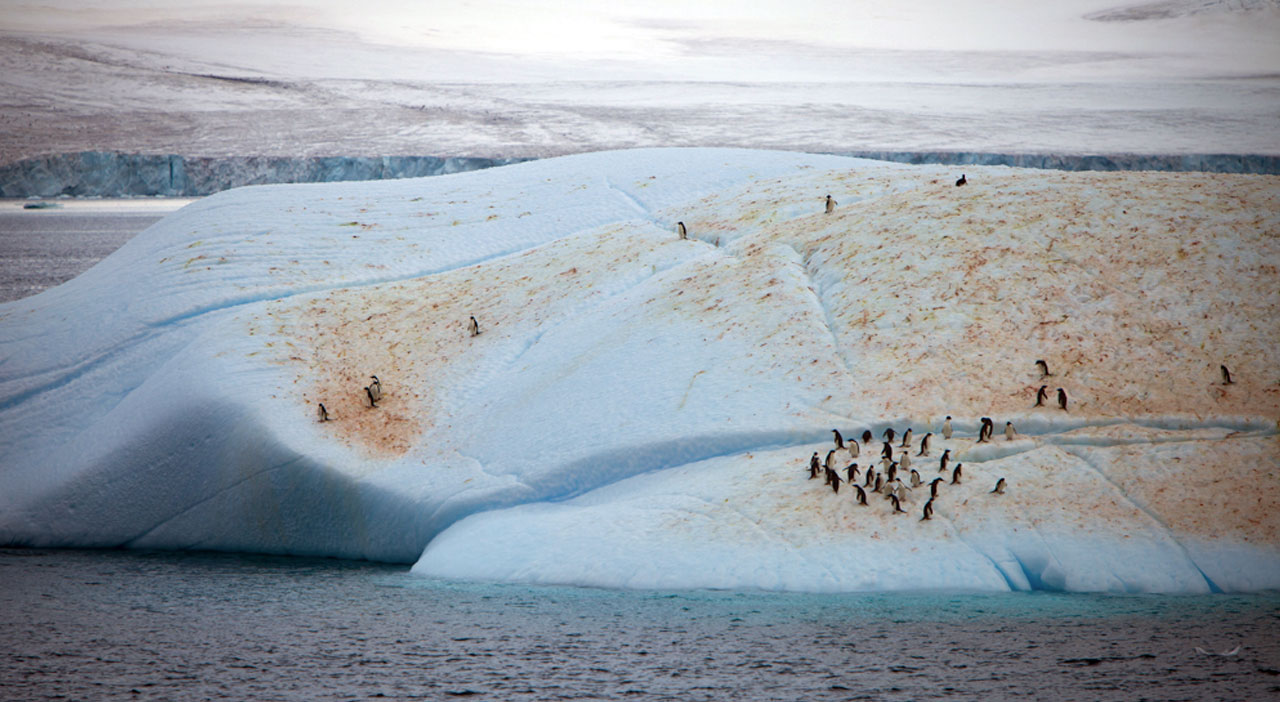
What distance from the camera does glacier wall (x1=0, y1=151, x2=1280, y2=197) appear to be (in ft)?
61.4

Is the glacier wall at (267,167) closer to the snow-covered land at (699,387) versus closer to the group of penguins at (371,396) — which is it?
the snow-covered land at (699,387)

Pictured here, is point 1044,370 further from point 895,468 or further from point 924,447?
point 895,468

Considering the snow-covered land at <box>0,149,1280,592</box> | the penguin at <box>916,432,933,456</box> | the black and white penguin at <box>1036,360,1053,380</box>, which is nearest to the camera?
the snow-covered land at <box>0,149,1280,592</box>

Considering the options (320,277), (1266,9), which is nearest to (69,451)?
(320,277)

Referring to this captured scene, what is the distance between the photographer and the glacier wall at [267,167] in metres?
18.7

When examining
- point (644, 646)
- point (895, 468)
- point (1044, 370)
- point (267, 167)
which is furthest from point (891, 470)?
point (267, 167)

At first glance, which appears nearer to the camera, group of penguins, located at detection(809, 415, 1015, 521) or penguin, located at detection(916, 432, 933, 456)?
group of penguins, located at detection(809, 415, 1015, 521)

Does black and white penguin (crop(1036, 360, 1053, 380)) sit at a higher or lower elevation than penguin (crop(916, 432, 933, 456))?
higher

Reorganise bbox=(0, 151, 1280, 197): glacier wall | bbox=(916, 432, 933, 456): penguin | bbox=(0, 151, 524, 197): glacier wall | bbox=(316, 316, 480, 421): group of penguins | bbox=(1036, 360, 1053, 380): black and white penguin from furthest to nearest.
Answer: bbox=(0, 151, 524, 197): glacier wall
bbox=(0, 151, 1280, 197): glacier wall
bbox=(316, 316, 480, 421): group of penguins
bbox=(1036, 360, 1053, 380): black and white penguin
bbox=(916, 432, 933, 456): penguin

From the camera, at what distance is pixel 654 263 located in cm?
542

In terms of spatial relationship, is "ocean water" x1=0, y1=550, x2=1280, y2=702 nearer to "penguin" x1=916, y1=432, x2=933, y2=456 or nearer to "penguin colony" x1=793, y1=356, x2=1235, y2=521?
"penguin colony" x1=793, y1=356, x2=1235, y2=521

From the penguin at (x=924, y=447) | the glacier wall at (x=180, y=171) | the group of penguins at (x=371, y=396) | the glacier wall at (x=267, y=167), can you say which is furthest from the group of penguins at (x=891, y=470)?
the glacier wall at (x=180, y=171)

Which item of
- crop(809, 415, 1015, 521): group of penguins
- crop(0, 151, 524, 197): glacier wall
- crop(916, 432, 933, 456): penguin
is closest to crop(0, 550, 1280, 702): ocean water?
crop(809, 415, 1015, 521): group of penguins

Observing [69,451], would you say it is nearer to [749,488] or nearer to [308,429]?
[308,429]
